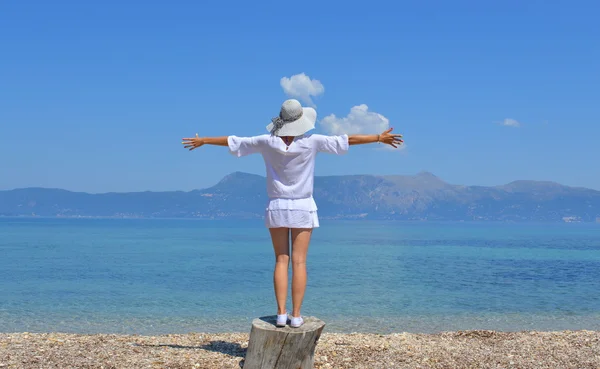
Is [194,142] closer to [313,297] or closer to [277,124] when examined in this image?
[277,124]

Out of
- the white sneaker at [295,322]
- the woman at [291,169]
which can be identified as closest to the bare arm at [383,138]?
the woman at [291,169]

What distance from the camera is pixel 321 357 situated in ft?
30.9

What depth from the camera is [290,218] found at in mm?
8297

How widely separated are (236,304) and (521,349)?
1409 cm

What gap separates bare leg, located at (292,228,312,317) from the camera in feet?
27.6

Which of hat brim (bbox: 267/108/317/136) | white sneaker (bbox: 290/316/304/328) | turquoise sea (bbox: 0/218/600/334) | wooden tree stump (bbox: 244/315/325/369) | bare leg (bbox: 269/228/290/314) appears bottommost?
turquoise sea (bbox: 0/218/600/334)

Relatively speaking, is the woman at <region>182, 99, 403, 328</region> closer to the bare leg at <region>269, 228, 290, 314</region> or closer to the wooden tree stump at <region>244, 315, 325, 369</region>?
the bare leg at <region>269, 228, 290, 314</region>

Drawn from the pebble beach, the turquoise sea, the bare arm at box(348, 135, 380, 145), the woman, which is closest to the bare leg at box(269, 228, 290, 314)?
the woman

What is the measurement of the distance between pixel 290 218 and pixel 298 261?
2.05 feet

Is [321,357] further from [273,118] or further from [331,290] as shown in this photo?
[331,290]

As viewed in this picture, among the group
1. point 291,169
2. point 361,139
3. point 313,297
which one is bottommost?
point 313,297

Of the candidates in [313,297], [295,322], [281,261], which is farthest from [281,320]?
[313,297]

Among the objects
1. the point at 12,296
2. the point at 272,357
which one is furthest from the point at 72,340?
the point at 12,296

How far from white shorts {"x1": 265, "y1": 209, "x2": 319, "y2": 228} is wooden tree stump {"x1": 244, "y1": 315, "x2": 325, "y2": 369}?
1.40m
